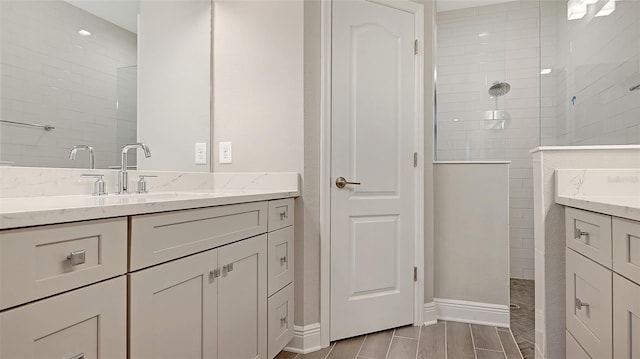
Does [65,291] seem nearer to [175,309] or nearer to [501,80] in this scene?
[175,309]

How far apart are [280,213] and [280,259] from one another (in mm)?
236

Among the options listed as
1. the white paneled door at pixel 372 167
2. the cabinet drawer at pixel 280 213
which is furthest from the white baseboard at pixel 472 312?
the cabinet drawer at pixel 280 213

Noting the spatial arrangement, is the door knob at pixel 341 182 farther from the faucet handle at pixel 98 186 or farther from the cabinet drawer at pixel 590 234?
the faucet handle at pixel 98 186

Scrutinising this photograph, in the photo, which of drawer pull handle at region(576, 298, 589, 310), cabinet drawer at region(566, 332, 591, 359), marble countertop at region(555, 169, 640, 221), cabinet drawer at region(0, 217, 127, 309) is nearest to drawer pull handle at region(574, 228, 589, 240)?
marble countertop at region(555, 169, 640, 221)

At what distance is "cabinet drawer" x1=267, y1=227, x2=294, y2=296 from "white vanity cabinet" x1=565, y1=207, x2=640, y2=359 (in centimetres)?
130

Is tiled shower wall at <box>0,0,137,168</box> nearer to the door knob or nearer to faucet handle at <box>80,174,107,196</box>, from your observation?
faucet handle at <box>80,174,107,196</box>

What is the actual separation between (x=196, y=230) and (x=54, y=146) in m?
0.67

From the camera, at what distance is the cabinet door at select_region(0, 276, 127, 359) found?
77cm

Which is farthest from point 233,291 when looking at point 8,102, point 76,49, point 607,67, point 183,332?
point 607,67

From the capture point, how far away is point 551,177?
1742mm

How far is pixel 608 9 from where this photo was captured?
2.11 metres

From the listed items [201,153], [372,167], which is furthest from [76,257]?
[372,167]

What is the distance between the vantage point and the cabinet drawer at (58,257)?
0.76m

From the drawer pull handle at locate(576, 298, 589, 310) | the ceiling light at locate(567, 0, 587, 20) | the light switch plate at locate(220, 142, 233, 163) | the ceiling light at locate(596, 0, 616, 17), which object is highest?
the ceiling light at locate(567, 0, 587, 20)
